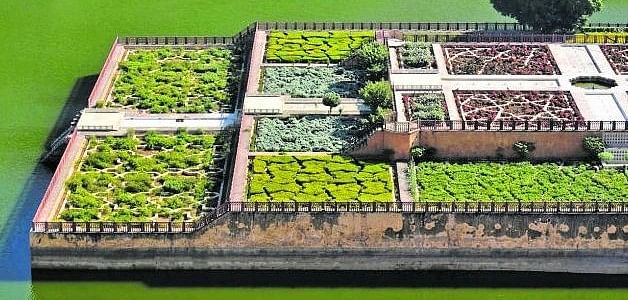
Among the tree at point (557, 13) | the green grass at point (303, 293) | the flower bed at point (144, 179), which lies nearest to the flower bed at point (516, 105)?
the green grass at point (303, 293)

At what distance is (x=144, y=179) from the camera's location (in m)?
51.4

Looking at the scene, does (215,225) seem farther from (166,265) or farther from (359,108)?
(359,108)

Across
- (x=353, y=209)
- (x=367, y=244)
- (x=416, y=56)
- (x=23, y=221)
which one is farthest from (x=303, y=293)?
(x=416, y=56)

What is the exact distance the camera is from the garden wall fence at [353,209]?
46844mm

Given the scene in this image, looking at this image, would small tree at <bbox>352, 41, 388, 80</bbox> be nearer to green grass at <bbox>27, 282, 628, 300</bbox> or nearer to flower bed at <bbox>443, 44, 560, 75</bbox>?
flower bed at <bbox>443, 44, 560, 75</bbox>

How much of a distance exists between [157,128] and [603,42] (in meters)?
21.0

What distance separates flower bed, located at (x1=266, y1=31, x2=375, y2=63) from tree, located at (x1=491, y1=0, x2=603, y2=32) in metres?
7.44

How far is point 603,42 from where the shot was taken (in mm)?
63344

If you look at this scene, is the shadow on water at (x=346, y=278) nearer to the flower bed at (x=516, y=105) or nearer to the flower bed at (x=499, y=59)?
the flower bed at (x=516, y=105)

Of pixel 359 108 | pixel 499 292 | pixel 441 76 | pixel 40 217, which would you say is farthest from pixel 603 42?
pixel 40 217

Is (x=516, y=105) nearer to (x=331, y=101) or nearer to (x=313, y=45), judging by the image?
(x=331, y=101)

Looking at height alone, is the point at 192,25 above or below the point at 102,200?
above

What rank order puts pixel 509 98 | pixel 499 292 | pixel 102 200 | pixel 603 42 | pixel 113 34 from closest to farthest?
pixel 499 292 < pixel 102 200 < pixel 509 98 < pixel 603 42 < pixel 113 34

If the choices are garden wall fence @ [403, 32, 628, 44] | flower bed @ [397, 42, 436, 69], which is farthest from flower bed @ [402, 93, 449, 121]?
garden wall fence @ [403, 32, 628, 44]
